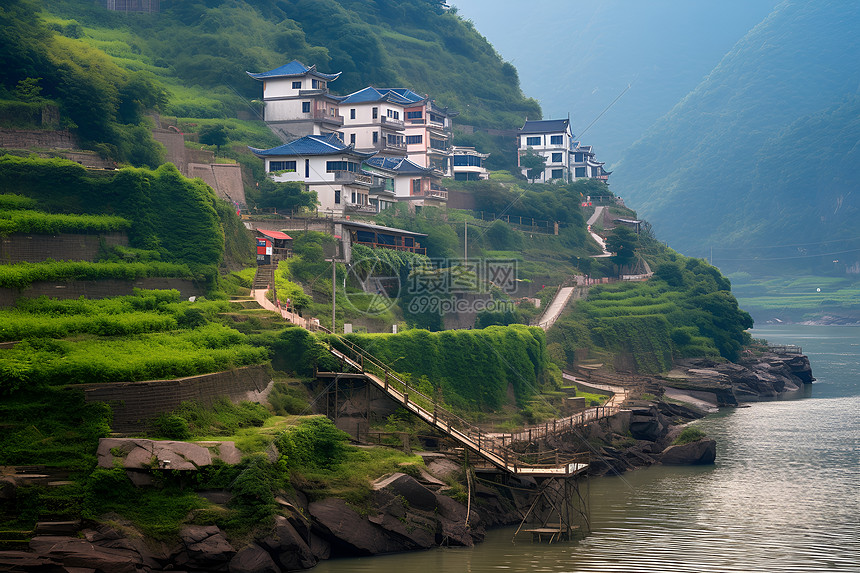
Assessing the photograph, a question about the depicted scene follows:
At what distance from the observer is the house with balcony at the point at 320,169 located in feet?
260

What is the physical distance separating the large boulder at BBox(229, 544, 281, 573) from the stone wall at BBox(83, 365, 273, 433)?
6.81 m

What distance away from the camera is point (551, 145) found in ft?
435

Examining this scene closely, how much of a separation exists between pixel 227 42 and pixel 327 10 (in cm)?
2332

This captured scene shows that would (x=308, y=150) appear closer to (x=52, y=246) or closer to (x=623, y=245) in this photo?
(x=52, y=246)

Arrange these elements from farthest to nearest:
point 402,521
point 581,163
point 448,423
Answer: point 581,163 < point 448,423 < point 402,521

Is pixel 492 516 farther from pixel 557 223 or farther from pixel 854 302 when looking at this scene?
pixel 854 302

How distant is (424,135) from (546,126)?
3036cm

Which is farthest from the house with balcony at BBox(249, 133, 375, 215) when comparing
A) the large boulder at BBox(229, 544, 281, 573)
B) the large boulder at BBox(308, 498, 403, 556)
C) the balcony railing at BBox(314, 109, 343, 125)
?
the large boulder at BBox(229, 544, 281, 573)

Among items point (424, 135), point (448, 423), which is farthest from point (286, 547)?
point (424, 135)

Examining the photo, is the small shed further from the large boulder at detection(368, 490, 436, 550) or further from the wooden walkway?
the large boulder at detection(368, 490, 436, 550)

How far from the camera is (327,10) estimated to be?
12656 centimetres

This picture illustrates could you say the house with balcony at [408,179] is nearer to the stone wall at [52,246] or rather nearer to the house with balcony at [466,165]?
the house with balcony at [466,165]

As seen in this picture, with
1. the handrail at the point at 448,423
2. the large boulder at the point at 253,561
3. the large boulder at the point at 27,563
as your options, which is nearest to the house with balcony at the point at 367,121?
the handrail at the point at 448,423

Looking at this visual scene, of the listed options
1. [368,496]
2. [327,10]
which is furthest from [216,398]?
[327,10]
